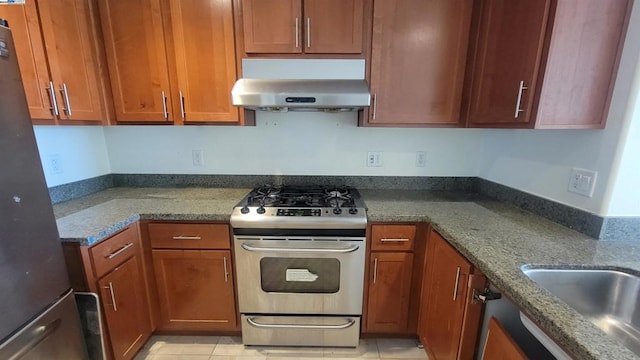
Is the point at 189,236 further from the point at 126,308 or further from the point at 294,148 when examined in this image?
the point at 294,148

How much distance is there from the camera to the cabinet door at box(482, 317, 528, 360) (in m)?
0.82

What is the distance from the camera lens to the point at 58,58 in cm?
138

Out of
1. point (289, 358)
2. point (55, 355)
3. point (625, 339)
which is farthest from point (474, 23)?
point (55, 355)

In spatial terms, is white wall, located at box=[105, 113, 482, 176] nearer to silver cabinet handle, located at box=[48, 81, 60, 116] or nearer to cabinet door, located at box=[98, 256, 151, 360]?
silver cabinet handle, located at box=[48, 81, 60, 116]

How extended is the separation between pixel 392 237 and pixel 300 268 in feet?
1.83

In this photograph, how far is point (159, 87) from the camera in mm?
1646

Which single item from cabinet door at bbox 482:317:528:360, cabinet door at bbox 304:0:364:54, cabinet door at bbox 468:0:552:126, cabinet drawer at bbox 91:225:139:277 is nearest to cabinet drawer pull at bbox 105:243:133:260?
cabinet drawer at bbox 91:225:139:277

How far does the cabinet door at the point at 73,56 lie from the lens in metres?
1.35

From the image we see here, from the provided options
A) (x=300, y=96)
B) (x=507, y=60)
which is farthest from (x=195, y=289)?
(x=507, y=60)

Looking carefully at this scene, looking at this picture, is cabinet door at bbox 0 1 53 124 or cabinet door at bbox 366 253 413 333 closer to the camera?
cabinet door at bbox 0 1 53 124

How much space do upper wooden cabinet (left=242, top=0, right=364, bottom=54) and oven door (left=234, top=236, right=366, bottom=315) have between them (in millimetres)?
1098

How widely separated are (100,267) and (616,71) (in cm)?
240

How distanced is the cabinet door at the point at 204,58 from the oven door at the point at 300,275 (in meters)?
0.82

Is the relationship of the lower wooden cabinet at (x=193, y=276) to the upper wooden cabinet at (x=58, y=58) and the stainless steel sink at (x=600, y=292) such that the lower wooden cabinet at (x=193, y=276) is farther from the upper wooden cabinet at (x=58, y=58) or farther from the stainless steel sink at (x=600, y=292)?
the stainless steel sink at (x=600, y=292)
